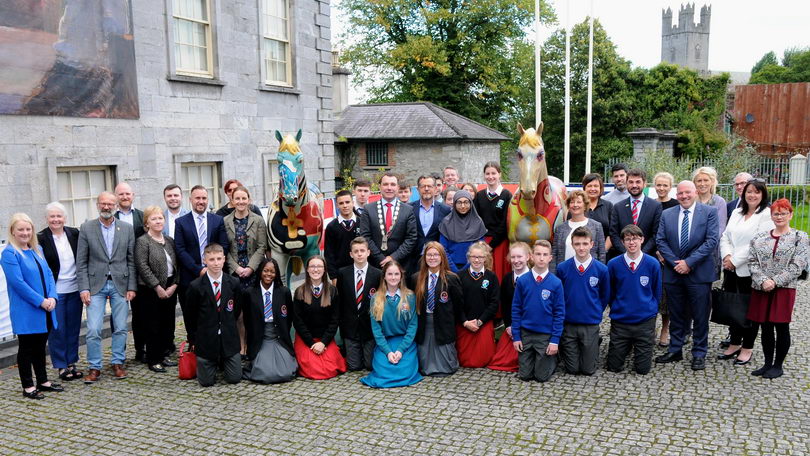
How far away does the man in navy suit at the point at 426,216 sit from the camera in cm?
730

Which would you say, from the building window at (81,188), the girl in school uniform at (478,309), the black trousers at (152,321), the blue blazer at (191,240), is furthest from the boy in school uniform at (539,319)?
the building window at (81,188)

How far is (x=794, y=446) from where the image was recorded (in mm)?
4520

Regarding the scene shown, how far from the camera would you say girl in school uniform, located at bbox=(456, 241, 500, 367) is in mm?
6430

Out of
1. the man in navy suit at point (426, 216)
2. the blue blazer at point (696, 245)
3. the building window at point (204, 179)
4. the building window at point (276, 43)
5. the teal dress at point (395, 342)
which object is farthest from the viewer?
the building window at point (276, 43)

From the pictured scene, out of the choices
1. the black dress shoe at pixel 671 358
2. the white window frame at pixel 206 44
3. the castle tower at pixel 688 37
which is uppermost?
the castle tower at pixel 688 37

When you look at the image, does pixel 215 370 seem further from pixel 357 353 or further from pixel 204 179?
pixel 204 179

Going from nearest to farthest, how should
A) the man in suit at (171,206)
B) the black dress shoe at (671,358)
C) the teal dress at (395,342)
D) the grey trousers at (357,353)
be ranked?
the teal dress at (395,342), the grey trousers at (357,353), the black dress shoe at (671,358), the man in suit at (171,206)

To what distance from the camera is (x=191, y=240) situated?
6598 mm

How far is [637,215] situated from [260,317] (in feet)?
13.7

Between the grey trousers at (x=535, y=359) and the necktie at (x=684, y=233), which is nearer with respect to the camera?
the grey trousers at (x=535, y=359)

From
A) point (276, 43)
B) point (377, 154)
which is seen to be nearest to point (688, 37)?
point (377, 154)

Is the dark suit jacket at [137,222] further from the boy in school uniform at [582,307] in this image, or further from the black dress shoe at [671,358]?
the black dress shoe at [671,358]

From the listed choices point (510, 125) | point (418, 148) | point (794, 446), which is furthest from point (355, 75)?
point (794, 446)

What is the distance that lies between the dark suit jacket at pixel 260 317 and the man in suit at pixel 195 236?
0.70 m
